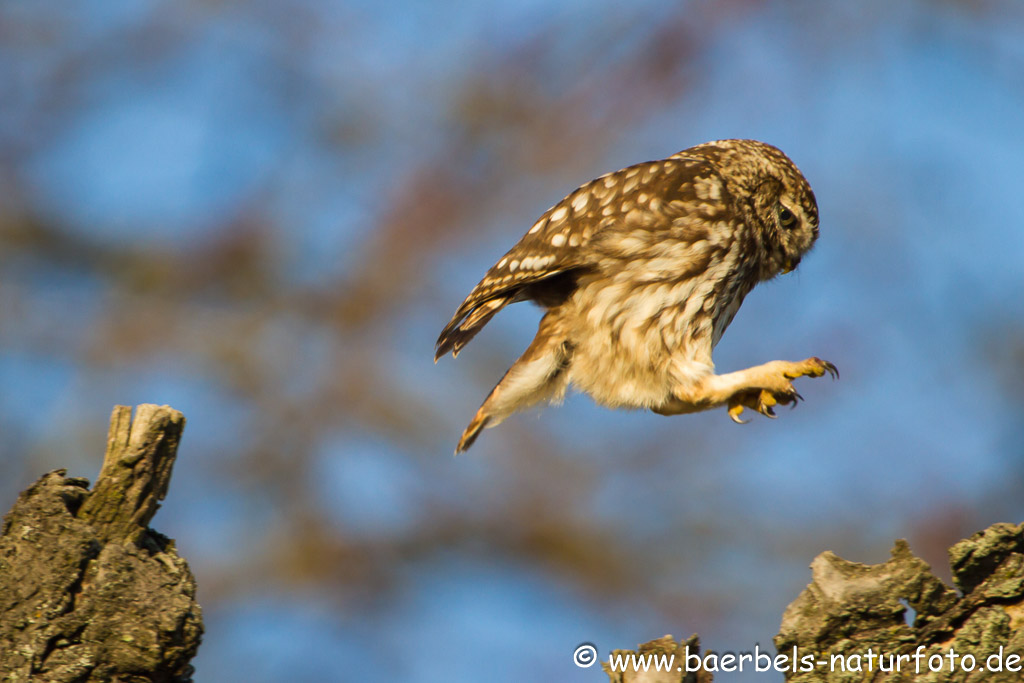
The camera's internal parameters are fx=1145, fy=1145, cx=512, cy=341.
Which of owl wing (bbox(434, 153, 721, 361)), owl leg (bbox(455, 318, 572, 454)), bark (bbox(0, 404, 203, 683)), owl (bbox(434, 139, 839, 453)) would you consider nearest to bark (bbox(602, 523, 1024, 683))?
bark (bbox(0, 404, 203, 683))

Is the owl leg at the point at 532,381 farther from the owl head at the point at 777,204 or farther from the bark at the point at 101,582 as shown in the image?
the bark at the point at 101,582

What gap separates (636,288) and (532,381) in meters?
0.55

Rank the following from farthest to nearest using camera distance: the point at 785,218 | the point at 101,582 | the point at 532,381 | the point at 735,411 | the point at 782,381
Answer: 1. the point at 785,218
2. the point at 532,381
3. the point at 735,411
4. the point at 782,381
5. the point at 101,582

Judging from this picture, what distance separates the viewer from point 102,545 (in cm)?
262

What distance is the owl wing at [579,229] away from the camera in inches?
165

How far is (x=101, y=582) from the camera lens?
2.55 metres

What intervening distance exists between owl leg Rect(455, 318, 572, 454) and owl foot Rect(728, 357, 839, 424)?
0.72m

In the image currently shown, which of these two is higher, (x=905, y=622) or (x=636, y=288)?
(x=636, y=288)

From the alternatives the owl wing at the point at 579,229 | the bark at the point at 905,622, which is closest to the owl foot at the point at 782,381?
the owl wing at the point at 579,229

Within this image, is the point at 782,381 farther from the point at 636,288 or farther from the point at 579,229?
the point at 579,229

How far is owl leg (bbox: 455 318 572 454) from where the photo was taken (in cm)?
446

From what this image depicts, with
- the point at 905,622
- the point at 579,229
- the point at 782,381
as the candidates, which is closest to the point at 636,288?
the point at 579,229

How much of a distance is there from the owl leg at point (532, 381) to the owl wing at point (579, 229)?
0.22 meters

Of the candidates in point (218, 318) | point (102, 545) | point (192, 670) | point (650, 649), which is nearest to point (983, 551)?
point (650, 649)
